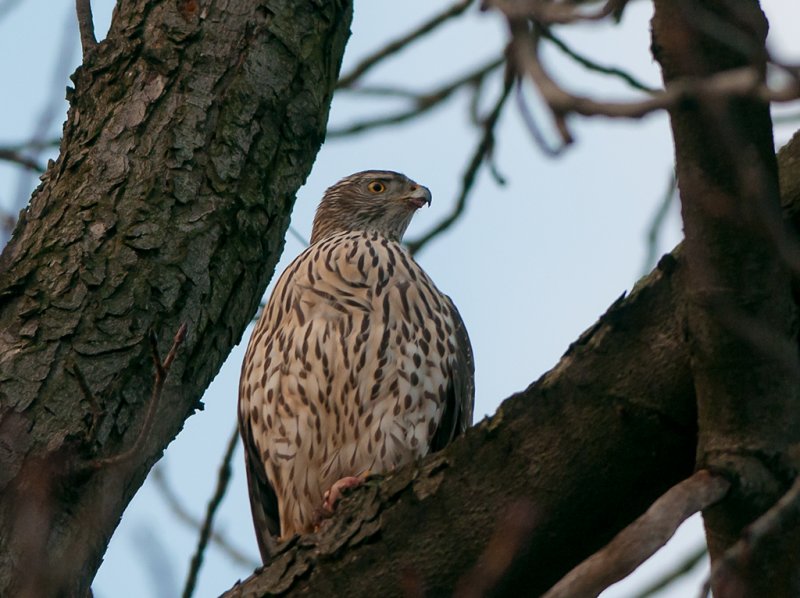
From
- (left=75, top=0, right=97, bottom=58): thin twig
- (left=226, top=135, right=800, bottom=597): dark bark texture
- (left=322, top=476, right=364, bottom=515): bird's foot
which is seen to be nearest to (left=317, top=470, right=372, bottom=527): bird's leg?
(left=322, top=476, right=364, bottom=515): bird's foot

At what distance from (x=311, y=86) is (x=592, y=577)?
2.41 m

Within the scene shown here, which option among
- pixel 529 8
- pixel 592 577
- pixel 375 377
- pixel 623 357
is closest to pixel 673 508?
pixel 592 577

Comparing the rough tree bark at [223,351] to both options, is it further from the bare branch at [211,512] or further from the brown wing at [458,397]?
the brown wing at [458,397]

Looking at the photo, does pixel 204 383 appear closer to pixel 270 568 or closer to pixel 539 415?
pixel 270 568

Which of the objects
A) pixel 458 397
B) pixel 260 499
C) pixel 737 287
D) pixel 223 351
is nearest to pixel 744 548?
pixel 737 287

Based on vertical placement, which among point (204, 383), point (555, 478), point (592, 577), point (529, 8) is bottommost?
point (592, 577)

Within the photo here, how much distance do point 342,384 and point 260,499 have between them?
702 mm

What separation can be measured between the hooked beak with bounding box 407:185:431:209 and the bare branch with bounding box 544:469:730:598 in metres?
4.30

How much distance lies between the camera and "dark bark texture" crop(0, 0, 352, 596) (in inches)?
146

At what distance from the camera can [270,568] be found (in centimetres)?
356

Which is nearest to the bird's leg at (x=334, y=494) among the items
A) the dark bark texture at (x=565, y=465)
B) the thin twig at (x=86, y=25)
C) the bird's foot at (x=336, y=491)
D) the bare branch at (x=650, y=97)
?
the bird's foot at (x=336, y=491)

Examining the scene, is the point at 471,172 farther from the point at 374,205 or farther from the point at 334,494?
the point at 374,205

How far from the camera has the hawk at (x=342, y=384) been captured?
17.0 ft

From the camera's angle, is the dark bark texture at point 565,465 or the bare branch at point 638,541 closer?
the bare branch at point 638,541
